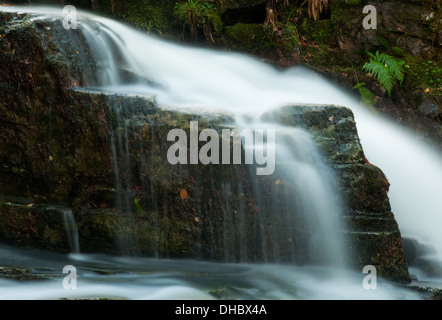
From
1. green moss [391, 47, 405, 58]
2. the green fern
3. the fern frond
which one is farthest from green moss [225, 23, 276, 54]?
green moss [391, 47, 405, 58]

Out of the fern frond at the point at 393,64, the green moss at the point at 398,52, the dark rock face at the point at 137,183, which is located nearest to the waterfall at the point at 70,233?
the dark rock face at the point at 137,183

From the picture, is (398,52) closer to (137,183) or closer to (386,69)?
(386,69)

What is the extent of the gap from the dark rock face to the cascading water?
0.61 feet

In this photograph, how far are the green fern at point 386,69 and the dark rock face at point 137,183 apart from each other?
235cm

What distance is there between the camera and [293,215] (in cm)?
341

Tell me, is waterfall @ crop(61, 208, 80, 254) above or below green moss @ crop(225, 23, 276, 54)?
below

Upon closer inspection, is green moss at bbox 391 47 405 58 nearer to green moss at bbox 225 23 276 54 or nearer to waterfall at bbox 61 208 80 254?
green moss at bbox 225 23 276 54

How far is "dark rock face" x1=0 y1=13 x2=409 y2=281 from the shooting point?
3.41m

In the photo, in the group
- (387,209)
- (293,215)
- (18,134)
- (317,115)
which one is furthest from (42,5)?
(387,209)

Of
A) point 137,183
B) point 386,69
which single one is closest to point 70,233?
point 137,183

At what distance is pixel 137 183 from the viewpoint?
3496mm

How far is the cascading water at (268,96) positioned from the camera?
11.5ft

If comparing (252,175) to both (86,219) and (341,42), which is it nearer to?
(86,219)

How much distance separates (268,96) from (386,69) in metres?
1.81
